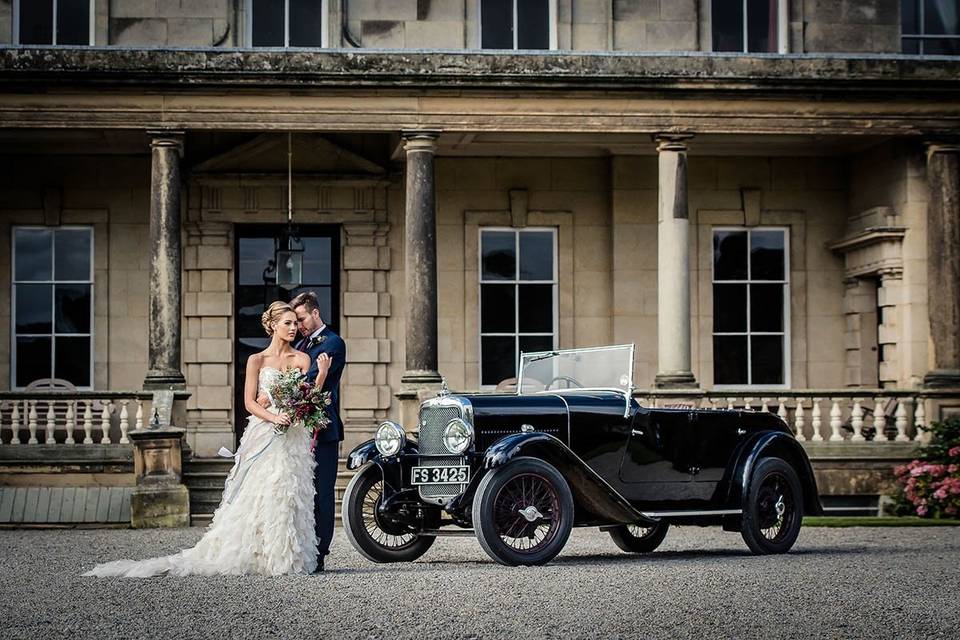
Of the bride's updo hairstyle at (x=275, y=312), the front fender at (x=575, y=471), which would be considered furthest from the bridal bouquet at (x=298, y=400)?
the front fender at (x=575, y=471)

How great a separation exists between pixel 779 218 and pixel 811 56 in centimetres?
315

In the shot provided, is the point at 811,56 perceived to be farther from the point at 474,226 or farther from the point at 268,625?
the point at 268,625

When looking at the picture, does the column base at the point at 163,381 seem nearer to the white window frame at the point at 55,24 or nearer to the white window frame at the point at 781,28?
the white window frame at the point at 55,24

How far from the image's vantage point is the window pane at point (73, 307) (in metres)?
19.2

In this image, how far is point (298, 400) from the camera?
1005 centimetres

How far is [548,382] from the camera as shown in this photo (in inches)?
481

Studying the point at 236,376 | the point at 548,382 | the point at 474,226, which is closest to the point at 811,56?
the point at 474,226

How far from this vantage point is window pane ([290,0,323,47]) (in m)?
18.5

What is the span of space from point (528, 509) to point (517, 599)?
190 cm

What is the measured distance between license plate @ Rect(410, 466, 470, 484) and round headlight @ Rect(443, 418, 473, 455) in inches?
5.5

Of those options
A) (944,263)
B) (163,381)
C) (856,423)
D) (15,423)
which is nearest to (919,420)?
(856,423)

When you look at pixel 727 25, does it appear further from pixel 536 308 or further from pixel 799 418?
pixel 799 418

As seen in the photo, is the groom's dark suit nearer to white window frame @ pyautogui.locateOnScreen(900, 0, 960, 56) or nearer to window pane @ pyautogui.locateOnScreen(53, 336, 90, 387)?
window pane @ pyautogui.locateOnScreen(53, 336, 90, 387)

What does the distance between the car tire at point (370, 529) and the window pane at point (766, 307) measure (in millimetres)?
9728
